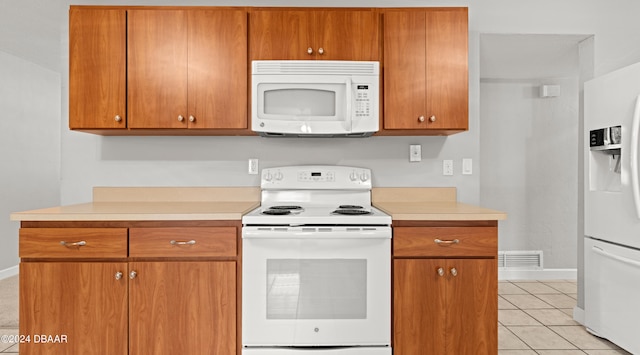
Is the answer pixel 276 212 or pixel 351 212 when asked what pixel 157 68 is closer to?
pixel 276 212

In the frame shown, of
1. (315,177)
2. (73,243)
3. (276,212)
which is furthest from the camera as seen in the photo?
(315,177)

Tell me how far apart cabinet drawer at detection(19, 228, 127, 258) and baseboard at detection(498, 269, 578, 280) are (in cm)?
374

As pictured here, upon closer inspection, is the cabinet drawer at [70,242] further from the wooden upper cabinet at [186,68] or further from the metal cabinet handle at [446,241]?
the metal cabinet handle at [446,241]

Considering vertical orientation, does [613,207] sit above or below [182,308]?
above

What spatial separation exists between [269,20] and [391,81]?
80cm

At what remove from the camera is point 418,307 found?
6.48ft

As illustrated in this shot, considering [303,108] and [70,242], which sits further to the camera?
[303,108]

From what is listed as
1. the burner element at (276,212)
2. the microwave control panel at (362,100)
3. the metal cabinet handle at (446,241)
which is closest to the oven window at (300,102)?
the microwave control panel at (362,100)

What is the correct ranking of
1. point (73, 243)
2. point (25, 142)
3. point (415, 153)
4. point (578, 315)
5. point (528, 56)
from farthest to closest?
point (25, 142) < point (528, 56) < point (578, 315) < point (415, 153) < point (73, 243)

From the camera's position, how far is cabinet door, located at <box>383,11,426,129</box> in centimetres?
232

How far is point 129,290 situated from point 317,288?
3.09ft

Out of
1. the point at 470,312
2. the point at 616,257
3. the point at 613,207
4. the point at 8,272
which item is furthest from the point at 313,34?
the point at 8,272

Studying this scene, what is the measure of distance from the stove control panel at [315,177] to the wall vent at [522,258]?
7.88 feet

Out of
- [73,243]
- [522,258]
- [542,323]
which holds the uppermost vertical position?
[73,243]
